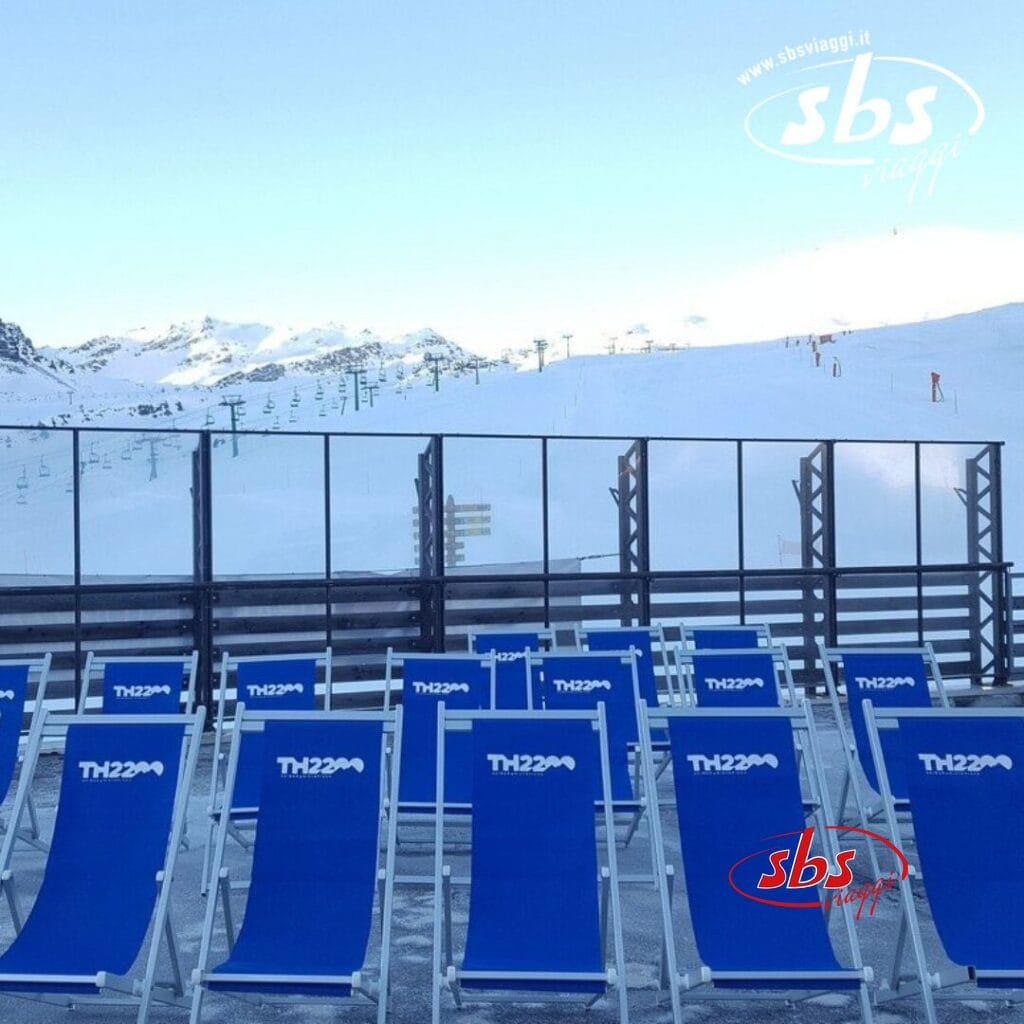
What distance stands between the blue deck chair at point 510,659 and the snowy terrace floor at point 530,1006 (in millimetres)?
1466

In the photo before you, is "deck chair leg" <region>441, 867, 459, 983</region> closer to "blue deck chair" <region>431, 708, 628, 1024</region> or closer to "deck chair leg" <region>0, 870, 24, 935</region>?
"blue deck chair" <region>431, 708, 628, 1024</region>

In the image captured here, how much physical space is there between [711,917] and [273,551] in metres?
40.7

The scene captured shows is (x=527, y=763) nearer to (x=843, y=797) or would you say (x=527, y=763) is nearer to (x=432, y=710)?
(x=432, y=710)

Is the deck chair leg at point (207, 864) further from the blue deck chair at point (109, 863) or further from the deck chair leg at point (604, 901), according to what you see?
the deck chair leg at point (604, 901)

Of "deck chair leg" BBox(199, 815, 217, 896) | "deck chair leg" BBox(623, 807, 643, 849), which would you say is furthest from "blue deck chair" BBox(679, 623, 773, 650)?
"deck chair leg" BBox(199, 815, 217, 896)

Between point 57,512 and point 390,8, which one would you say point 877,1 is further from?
point 57,512

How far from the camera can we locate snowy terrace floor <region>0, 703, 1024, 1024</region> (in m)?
3.93

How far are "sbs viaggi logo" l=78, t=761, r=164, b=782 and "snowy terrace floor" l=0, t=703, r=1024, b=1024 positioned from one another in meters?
0.76

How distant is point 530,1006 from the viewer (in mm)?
4047

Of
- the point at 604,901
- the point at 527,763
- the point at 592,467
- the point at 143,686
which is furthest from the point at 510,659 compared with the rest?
the point at 592,467

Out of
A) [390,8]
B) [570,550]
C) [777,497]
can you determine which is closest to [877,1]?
[390,8]

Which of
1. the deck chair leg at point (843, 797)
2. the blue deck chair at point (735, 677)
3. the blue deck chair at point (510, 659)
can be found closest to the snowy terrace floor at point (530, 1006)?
the deck chair leg at point (843, 797)

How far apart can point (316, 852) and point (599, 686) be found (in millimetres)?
2747

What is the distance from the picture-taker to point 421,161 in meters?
19.0
